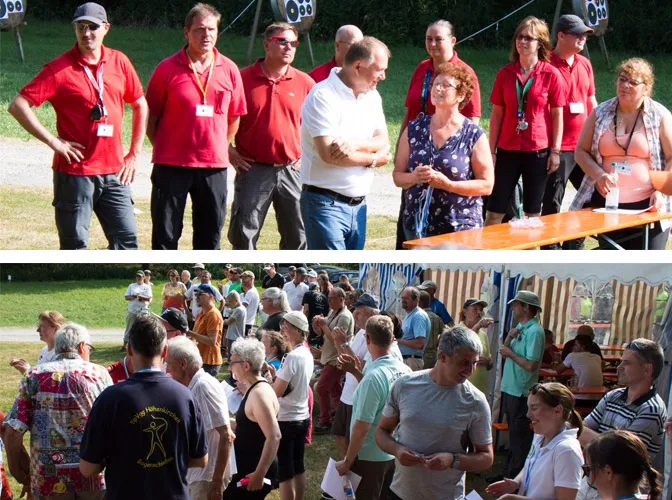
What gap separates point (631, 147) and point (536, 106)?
930mm

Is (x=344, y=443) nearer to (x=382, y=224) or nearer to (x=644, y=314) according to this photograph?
(x=644, y=314)

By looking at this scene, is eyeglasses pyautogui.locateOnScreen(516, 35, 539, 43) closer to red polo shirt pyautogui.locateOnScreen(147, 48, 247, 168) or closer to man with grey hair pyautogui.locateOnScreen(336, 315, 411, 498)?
red polo shirt pyautogui.locateOnScreen(147, 48, 247, 168)

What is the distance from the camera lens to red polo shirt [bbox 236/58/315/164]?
5.68 meters

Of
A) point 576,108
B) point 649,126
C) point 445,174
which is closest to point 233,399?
point 445,174

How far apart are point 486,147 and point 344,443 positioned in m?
1.84

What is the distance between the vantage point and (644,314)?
211 inches

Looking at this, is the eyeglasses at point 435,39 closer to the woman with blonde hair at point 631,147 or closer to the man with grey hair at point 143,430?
the woman with blonde hair at point 631,147

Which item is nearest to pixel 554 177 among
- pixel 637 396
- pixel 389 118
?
pixel 637 396

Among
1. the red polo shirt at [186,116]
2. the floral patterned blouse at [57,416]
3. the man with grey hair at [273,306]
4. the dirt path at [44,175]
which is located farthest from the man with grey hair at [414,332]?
the dirt path at [44,175]

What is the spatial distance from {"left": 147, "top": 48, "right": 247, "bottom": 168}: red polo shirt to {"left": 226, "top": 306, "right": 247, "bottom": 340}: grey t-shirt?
0.91 m

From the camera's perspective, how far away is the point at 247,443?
14.3ft

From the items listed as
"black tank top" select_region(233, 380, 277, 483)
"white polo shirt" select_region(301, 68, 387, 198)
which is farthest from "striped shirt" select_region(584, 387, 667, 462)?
"white polo shirt" select_region(301, 68, 387, 198)

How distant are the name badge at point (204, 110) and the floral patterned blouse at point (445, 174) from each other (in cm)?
123

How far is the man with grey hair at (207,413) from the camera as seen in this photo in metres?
4.08
